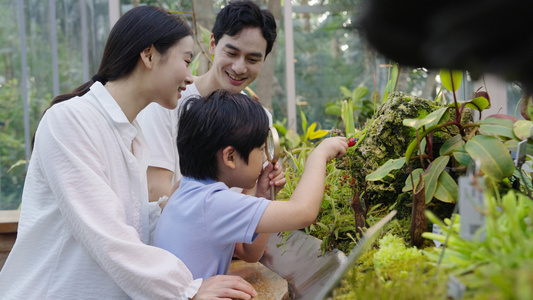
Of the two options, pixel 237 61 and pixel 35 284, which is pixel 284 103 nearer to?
pixel 237 61

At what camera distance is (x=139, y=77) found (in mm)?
1557

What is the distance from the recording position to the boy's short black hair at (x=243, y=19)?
220cm

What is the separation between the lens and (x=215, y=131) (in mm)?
1443

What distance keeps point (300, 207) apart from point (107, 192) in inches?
19.2

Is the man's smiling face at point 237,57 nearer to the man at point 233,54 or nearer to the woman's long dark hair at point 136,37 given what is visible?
the man at point 233,54

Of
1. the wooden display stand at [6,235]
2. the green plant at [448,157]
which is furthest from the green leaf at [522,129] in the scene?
the wooden display stand at [6,235]

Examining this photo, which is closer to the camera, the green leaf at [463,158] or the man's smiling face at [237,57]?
the green leaf at [463,158]

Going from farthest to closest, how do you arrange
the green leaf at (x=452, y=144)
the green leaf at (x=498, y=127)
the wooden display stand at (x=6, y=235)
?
1. the wooden display stand at (x=6, y=235)
2. the green leaf at (x=452, y=144)
3. the green leaf at (x=498, y=127)

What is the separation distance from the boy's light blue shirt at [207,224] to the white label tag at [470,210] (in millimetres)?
646

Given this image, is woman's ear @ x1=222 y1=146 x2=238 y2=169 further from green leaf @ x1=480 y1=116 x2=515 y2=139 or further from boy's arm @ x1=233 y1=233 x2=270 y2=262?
green leaf @ x1=480 y1=116 x2=515 y2=139

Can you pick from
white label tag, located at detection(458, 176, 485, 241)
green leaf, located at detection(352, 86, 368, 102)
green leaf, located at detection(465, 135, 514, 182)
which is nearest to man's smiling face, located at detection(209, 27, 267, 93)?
green leaf, located at detection(465, 135, 514, 182)

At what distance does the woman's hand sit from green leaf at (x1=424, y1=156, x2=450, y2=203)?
1.68 ft

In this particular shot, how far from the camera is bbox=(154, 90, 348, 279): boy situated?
4.21 ft

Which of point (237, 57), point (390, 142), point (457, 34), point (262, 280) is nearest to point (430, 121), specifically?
point (390, 142)
